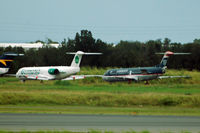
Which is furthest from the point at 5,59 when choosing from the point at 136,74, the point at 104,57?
the point at 104,57

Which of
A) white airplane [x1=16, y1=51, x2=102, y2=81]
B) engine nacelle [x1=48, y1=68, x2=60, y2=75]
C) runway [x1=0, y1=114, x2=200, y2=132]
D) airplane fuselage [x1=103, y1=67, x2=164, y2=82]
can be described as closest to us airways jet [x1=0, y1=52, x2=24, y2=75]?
white airplane [x1=16, y1=51, x2=102, y2=81]

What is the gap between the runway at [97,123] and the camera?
17703 millimetres

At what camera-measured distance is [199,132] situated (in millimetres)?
16750

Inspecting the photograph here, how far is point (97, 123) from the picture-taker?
19375 mm

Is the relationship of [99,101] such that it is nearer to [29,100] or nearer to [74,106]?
[74,106]

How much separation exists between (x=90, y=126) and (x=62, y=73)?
45011 mm

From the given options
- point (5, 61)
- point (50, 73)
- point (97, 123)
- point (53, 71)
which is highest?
point (5, 61)

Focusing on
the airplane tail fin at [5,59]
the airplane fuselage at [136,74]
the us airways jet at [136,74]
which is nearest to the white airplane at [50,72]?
the airplane tail fin at [5,59]

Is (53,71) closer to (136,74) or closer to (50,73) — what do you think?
(50,73)

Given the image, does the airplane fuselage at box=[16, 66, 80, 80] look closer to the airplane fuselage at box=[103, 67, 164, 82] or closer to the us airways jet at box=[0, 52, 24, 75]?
the us airways jet at box=[0, 52, 24, 75]

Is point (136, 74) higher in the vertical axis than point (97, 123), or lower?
higher

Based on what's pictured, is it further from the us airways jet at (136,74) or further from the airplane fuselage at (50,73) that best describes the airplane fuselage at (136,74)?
the airplane fuselage at (50,73)

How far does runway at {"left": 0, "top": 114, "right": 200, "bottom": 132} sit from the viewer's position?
697 inches

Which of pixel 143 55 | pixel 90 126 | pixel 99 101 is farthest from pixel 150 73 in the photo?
pixel 90 126
